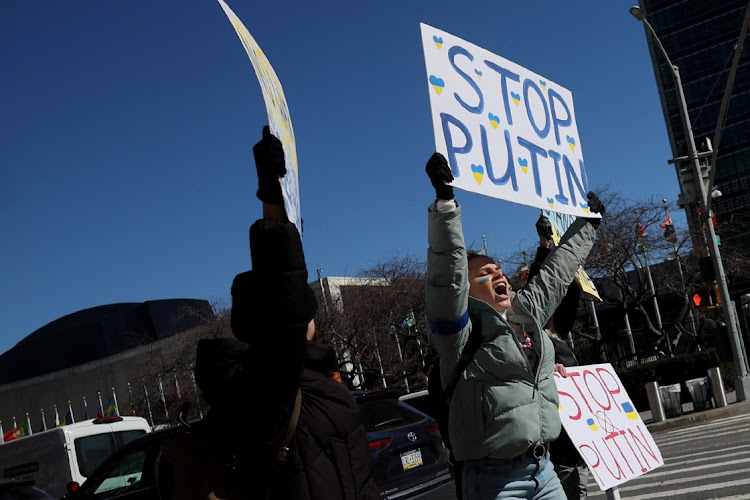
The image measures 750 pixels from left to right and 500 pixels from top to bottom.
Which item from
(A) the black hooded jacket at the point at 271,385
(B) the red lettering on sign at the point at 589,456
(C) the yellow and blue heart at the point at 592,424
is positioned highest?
(A) the black hooded jacket at the point at 271,385

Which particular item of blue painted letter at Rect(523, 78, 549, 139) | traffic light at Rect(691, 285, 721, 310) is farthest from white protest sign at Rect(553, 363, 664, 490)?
traffic light at Rect(691, 285, 721, 310)

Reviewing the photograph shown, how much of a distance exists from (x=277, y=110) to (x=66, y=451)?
13.7m

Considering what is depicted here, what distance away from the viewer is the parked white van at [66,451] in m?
14.5

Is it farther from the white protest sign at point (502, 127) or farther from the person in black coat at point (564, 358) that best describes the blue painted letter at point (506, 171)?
the person in black coat at point (564, 358)

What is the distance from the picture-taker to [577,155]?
15.9ft

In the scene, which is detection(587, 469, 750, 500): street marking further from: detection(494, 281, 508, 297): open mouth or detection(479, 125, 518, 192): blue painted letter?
detection(494, 281, 508, 297): open mouth

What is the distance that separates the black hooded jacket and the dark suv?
5089 mm

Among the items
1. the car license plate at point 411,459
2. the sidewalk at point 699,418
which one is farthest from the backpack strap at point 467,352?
the sidewalk at point 699,418

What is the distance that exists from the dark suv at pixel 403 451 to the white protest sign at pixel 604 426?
2.98 m

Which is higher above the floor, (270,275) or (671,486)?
(270,275)

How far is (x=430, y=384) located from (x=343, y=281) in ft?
136

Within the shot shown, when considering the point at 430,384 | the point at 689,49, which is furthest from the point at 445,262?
the point at 689,49

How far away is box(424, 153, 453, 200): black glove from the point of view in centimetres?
312

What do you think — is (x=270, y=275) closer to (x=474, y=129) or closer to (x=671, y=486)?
(x=474, y=129)
